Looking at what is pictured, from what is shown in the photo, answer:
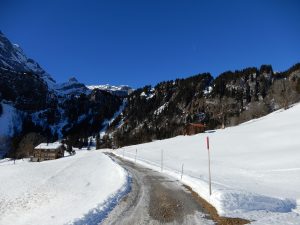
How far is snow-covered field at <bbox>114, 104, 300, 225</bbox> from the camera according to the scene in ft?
50.1

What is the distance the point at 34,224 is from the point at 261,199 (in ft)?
34.5

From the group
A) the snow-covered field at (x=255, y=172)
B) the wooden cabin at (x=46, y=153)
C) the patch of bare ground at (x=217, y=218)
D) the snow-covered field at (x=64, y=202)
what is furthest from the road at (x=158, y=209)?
the wooden cabin at (x=46, y=153)

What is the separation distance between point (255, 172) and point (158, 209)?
2425 cm

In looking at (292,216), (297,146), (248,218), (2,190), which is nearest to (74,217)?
(248,218)

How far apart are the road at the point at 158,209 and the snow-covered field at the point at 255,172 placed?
1.11 metres

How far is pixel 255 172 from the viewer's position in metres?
37.0

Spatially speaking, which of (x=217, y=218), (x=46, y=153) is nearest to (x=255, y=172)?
(x=217, y=218)

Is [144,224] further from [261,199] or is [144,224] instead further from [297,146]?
[297,146]

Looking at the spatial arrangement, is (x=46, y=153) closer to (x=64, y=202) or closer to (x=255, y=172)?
(x=255, y=172)

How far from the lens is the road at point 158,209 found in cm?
1341

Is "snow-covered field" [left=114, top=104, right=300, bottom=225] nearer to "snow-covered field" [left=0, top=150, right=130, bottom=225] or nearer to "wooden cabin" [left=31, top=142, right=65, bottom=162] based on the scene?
"snow-covered field" [left=0, top=150, right=130, bottom=225]

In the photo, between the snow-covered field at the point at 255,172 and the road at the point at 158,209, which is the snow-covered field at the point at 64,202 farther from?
the snow-covered field at the point at 255,172

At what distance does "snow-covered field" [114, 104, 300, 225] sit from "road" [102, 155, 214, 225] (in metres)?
1.11

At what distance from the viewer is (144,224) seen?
12758mm
